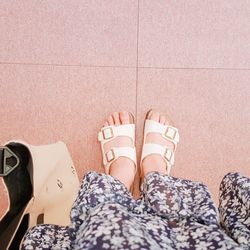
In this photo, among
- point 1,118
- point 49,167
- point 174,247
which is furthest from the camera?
point 1,118

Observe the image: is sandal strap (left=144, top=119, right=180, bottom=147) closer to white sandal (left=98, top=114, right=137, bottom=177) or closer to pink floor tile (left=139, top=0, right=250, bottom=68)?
white sandal (left=98, top=114, right=137, bottom=177)

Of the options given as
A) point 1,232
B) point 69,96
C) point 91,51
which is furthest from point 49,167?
point 91,51

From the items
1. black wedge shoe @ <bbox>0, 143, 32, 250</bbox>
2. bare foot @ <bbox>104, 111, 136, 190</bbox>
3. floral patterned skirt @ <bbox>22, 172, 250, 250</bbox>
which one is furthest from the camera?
bare foot @ <bbox>104, 111, 136, 190</bbox>

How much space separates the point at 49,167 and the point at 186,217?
37 centimetres

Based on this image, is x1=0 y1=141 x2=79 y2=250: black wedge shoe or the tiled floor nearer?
x1=0 y1=141 x2=79 y2=250: black wedge shoe

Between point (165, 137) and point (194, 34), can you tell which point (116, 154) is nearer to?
point (165, 137)

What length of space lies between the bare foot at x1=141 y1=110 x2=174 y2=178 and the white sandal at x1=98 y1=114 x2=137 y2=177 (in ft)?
0.15

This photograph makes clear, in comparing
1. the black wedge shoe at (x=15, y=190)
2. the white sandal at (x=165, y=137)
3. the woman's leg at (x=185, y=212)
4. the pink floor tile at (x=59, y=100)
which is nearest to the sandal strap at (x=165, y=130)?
the white sandal at (x=165, y=137)

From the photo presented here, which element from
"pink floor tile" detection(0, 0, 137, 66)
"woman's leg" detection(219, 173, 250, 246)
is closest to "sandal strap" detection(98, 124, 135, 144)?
"pink floor tile" detection(0, 0, 137, 66)

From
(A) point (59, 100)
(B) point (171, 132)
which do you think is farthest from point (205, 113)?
(A) point (59, 100)

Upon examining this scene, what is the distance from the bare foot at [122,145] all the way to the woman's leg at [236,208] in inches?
17.2

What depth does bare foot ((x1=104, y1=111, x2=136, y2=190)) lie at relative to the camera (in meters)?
1.06

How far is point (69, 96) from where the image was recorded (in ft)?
3.66

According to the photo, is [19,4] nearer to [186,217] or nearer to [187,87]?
[187,87]
